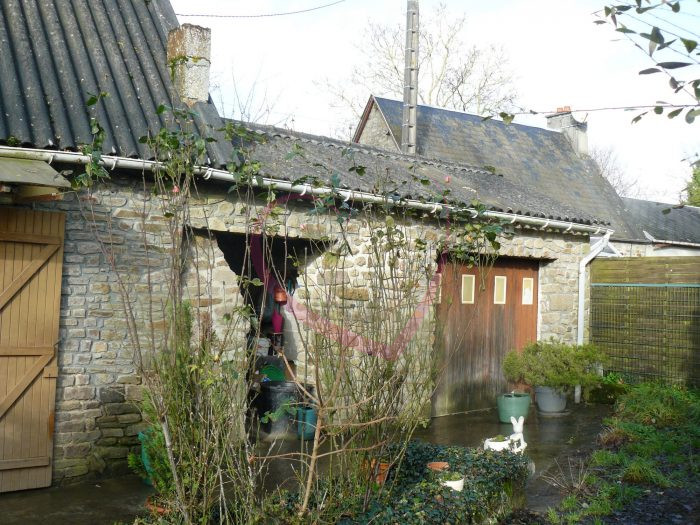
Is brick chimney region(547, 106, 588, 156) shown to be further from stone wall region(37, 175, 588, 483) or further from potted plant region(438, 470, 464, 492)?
A: potted plant region(438, 470, 464, 492)

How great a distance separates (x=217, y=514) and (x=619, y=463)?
4326 millimetres

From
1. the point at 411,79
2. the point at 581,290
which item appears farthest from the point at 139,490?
the point at 411,79

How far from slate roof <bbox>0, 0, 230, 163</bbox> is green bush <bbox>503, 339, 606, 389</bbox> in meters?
4.99

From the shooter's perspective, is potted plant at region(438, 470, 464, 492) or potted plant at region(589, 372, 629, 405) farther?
potted plant at region(589, 372, 629, 405)

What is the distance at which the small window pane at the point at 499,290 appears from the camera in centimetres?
995

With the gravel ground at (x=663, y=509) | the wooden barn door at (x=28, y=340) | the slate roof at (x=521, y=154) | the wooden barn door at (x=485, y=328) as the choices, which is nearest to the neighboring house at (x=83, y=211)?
the wooden barn door at (x=28, y=340)

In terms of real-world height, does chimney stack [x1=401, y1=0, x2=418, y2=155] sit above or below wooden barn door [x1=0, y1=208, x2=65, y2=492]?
above

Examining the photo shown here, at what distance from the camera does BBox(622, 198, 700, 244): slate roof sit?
2038cm

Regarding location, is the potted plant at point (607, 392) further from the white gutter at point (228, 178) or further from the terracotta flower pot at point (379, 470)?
the terracotta flower pot at point (379, 470)

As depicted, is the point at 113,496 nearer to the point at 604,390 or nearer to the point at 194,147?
the point at 194,147

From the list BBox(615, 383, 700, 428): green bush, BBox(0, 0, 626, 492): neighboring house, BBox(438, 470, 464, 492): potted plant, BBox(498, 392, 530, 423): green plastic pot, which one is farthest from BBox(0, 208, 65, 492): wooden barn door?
BBox(615, 383, 700, 428): green bush

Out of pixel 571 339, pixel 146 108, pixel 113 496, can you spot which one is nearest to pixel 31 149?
pixel 146 108

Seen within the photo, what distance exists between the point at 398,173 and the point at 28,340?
499 centimetres

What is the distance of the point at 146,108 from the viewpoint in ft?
22.9
